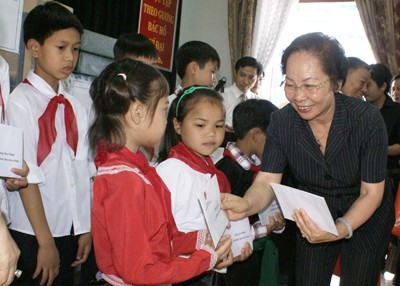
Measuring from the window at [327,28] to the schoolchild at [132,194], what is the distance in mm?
4978

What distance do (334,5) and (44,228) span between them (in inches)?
225

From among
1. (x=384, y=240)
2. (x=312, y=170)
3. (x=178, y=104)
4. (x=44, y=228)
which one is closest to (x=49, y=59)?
(x=178, y=104)

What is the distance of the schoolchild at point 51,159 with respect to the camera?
1808 millimetres

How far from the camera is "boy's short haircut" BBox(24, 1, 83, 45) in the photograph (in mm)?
2027

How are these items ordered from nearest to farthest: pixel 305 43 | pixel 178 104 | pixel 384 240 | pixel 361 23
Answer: pixel 305 43
pixel 384 240
pixel 178 104
pixel 361 23

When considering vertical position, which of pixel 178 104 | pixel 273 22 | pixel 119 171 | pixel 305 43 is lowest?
pixel 119 171

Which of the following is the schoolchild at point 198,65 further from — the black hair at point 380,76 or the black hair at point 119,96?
the black hair at point 380,76

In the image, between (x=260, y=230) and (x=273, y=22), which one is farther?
(x=273, y=22)

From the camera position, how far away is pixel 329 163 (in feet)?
6.07

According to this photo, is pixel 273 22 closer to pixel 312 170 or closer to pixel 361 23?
pixel 361 23

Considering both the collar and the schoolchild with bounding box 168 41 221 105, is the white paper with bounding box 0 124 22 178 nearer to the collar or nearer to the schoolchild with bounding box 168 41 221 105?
the collar

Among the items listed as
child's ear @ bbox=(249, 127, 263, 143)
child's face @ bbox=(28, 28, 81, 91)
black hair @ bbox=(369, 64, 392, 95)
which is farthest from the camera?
black hair @ bbox=(369, 64, 392, 95)

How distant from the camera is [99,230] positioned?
1.44 m

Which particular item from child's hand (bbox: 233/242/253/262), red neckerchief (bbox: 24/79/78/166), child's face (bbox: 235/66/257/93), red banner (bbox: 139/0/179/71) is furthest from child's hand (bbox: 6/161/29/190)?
red banner (bbox: 139/0/179/71)
